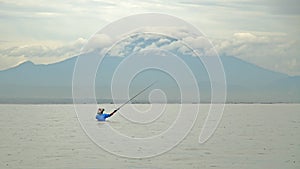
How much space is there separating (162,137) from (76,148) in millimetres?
10296

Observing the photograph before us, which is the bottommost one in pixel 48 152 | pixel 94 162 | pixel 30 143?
pixel 30 143

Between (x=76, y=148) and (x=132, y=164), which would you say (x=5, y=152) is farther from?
(x=132, y=164)

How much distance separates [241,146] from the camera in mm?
44406

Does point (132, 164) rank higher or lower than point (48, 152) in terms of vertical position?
higher

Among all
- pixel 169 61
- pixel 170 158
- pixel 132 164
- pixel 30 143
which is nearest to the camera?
pixel 132 164

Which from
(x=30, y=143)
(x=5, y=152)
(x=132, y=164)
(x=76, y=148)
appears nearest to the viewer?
(x=132, y=164)

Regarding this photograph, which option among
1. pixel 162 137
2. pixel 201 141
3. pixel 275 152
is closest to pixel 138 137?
pixel 162 137

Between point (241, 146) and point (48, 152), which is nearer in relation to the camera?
point (48, 152)

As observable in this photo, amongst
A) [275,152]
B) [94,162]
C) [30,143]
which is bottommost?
[30,143]

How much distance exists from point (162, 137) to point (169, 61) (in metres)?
8.30

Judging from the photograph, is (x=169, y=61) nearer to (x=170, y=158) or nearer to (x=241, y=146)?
(x=241, y=146)

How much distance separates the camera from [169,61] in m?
55.6

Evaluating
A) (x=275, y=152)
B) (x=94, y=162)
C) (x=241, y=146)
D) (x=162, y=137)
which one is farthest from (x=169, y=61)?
(x=94, y=162)

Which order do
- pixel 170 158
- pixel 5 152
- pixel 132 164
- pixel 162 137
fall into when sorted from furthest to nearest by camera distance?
pixel 162 137, pixel 5 152, pixel 170 158, pixel 132 164
